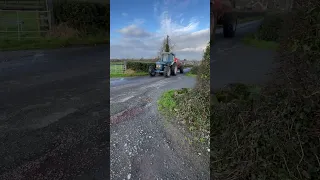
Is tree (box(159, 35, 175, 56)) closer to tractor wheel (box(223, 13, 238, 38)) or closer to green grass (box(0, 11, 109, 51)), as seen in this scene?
tractor wheel (box(223, 13, 238, 38))

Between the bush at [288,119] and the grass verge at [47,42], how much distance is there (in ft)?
3.84

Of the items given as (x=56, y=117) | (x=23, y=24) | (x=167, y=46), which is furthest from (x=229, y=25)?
(x=23, y=24)

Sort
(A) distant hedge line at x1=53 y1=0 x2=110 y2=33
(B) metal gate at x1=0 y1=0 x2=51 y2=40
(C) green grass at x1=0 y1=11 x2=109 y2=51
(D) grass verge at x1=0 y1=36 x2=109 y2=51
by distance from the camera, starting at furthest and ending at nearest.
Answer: (B) metal gate at x1=0 y1=0 x2=51 y2=40 → (C) green grass at x1=0 y1=11 x2=109 y2=51 → (D) grass verge at x1=0 y1=36 x2=109 y2=51 → (A) distant hedge line at x1=53 y1=0 x2=110 y2=33

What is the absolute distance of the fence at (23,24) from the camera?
12.0ft

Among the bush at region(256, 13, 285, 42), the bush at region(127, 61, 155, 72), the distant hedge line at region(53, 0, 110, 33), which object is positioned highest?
the distant hedge line at region(53, 0, 110, 33)

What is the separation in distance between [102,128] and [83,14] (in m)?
1.17

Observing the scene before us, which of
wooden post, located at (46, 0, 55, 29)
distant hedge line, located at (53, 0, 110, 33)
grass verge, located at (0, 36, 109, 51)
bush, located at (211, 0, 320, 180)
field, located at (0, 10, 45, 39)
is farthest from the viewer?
field, located at (0, 10, 45, 39)

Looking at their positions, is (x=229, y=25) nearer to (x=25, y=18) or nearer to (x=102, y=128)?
(x=102, y=128)

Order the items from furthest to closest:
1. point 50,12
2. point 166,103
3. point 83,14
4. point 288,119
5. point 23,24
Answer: point 23,24 < point 50,12 < point 83,14 < point 166,103 < point 288,119

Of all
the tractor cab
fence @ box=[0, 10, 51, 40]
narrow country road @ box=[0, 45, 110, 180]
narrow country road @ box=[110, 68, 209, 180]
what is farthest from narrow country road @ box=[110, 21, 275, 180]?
fence @ box=[0, 10, 51, 40]

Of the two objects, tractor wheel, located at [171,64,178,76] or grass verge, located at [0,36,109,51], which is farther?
grass verge, located at [0,36,109,51]

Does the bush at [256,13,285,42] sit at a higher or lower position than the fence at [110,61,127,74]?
higher

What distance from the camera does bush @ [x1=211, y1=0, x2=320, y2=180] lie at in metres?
1.65

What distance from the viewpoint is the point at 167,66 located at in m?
1.81
